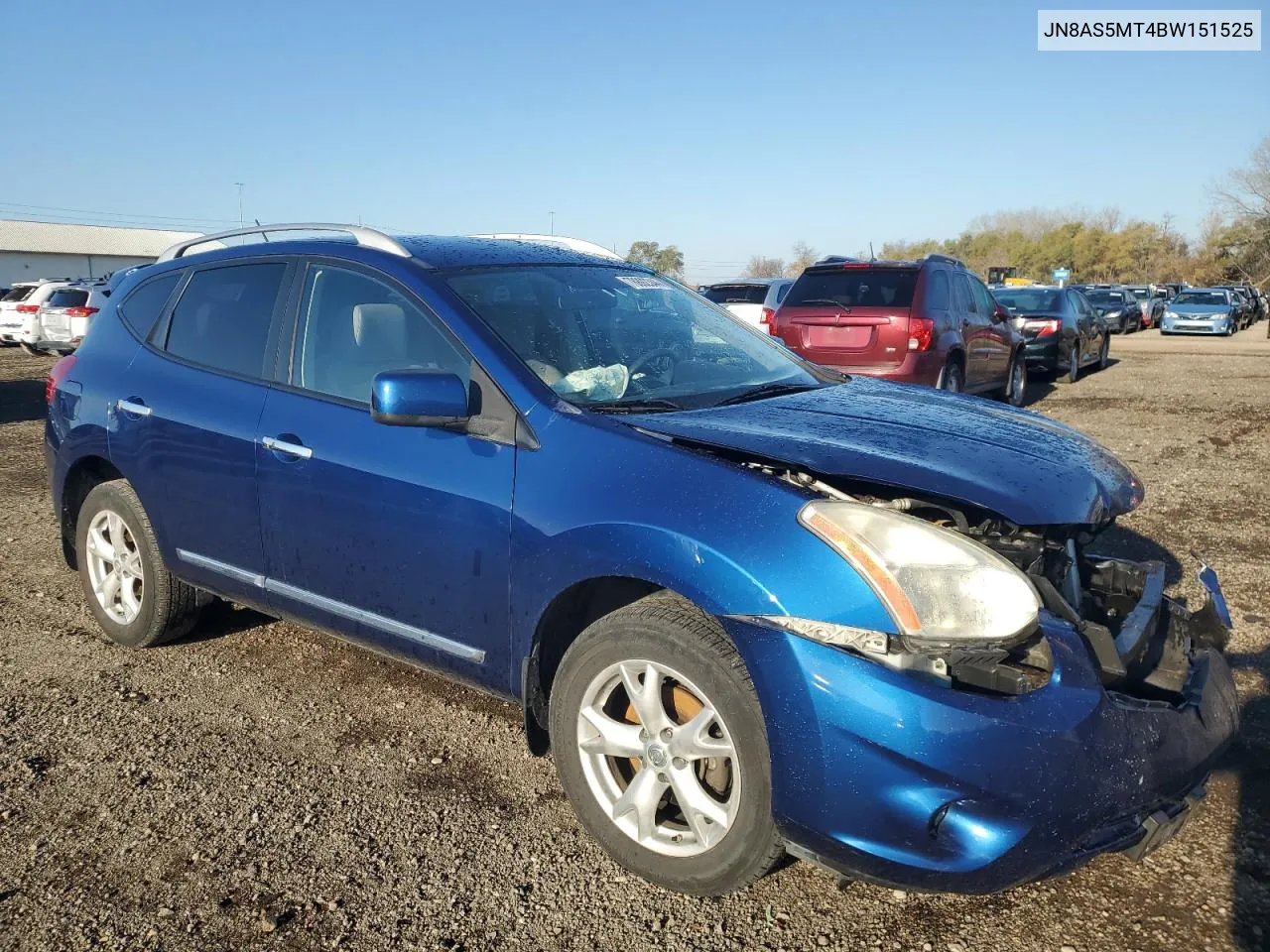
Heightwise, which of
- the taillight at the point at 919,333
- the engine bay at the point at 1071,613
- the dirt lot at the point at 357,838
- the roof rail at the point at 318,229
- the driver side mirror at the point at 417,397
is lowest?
the dirt lot at the point at 357,838

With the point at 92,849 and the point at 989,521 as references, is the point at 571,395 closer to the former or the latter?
the point at 989,521

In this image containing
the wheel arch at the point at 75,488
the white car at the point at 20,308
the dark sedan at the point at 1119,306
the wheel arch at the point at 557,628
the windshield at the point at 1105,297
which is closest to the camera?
the wheel arch at the point at 557,628

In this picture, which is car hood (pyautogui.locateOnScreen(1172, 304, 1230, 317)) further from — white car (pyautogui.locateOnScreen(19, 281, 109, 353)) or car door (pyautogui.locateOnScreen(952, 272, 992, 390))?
white car (pyautogui.locateOnScreen(19, 281, 109, 353))

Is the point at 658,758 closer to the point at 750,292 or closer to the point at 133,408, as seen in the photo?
the point at 133,408

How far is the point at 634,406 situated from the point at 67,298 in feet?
67.1

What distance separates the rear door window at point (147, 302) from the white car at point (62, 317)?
16.4m

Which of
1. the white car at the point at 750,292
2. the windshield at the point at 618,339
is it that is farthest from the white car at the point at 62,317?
the windshield at the point at 618,339

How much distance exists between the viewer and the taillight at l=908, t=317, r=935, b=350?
969cm

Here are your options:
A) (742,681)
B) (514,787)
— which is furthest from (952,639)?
(514,787)

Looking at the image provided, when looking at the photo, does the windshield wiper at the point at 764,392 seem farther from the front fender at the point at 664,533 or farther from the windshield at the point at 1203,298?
the windshield at the point at 1203,298

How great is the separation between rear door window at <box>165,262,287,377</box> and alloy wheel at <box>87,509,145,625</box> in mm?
850

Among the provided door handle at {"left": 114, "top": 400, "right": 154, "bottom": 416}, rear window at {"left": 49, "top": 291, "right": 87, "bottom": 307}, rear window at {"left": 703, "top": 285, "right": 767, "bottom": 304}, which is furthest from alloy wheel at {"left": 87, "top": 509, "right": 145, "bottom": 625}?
rear window at {"left": 49, "top": 291, "right": 87, "bottom": 307}

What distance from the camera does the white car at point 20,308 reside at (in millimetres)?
20297

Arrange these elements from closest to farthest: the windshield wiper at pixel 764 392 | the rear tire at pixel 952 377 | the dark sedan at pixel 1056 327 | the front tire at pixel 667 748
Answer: the front tire at pixel 667 748 → the windshield wiper at pixel 764 392 → the rear tire at pixel 952 377 → the dark sedan at pixel 1056 327
